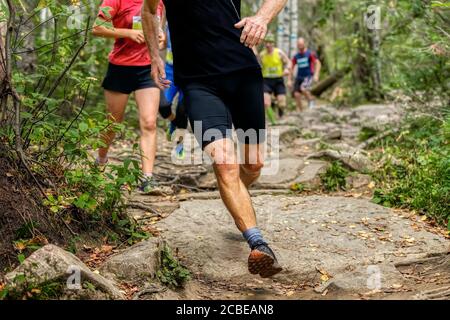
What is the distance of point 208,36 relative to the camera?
4527 mm

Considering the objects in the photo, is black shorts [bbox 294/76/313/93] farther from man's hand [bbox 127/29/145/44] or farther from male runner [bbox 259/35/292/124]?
man's hand [bbox 127/29/145/44]

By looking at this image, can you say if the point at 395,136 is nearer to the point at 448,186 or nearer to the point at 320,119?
the point at 448,186

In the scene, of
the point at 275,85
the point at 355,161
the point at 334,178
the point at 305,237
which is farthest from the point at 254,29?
the point at 275,85

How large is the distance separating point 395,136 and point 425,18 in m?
1.97

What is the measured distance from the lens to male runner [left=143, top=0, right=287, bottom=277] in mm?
4359

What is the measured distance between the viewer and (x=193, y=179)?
7562mm

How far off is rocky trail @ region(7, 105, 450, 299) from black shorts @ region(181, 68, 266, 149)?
85cm

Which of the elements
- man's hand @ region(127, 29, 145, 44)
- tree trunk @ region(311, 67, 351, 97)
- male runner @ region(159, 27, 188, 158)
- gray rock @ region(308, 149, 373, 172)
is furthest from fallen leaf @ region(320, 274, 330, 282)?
tree trunk @ region(311, 67, 351, 97)

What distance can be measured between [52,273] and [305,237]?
2301 mm

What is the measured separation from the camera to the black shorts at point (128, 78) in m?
6.48

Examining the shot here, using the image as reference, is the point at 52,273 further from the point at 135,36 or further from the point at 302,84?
the point at 302,84

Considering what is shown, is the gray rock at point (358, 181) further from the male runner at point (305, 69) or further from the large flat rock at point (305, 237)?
the male runner at point (305, 69)

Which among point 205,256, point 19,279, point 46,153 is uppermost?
point 46,153
